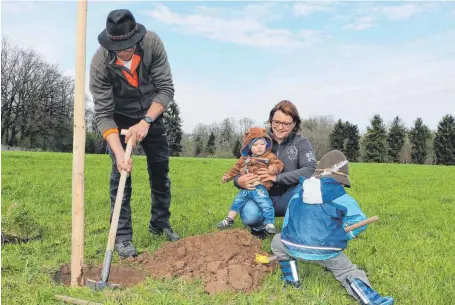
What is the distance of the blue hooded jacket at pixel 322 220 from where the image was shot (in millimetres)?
3881

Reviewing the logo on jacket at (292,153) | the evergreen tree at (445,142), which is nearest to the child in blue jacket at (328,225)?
the logo on jacket at (292,153)

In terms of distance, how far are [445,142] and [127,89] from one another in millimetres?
65470

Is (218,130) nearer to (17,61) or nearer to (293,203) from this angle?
(17,61)

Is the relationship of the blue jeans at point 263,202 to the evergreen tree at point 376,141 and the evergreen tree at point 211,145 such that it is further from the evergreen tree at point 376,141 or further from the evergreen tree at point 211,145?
the evergreen tree at point 376,141

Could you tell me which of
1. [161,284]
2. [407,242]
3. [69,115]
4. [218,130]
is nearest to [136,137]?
[161,284]

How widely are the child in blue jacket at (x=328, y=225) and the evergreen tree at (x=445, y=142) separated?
2550 inches

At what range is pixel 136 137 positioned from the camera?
448 cm

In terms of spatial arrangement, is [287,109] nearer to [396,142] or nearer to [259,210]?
[259,210]

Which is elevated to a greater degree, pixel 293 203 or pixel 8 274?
pixel 293 203

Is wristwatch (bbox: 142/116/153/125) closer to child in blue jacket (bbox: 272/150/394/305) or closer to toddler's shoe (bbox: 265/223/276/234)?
child in blue jacket (bbox: 272/150/394/305)

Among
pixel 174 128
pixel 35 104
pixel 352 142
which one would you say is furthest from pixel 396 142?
pixel 35 104

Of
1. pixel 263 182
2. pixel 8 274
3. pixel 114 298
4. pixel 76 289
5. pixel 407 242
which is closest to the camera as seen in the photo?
pixel 114 298

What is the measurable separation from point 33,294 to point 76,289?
35 cm

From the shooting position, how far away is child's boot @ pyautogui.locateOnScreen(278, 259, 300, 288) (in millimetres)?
4230
